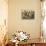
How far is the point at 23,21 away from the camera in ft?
14.6

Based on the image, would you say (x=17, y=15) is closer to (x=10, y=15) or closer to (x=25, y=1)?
(x=10, y=15)

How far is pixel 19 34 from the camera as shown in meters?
3.24

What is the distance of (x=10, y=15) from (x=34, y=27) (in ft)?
2.74

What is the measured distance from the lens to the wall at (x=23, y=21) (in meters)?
4.38

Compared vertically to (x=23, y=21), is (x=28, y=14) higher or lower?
higher

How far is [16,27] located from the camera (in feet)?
14.6

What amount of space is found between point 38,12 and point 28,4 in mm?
396

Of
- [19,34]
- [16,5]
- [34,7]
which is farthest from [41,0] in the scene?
[19,34]

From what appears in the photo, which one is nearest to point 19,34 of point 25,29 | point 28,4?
point 25,29

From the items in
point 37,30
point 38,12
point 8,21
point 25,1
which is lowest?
point 37,30

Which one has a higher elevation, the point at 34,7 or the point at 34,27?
the point at 34,7

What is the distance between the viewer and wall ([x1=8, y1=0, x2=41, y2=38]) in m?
4.38

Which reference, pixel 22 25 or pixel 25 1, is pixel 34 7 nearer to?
pixel 25 1

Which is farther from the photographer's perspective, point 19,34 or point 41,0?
point 41,0
